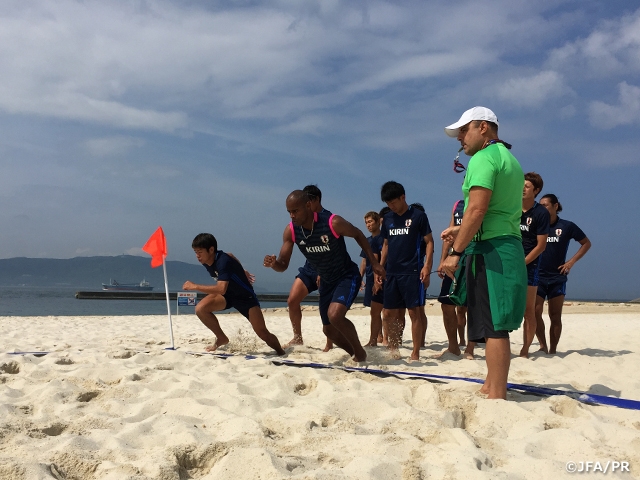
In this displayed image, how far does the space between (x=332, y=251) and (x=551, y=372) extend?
2379 mm

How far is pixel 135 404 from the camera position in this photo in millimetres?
2936

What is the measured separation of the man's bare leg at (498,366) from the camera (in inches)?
121

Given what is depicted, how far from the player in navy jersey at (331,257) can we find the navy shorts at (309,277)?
110cm

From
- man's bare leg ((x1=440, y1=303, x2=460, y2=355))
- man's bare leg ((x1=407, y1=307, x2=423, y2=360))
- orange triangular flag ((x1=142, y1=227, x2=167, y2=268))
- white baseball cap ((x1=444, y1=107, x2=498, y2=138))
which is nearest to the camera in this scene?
white baseball cap ((x1=444, y1=107, x2=498, y2=138))

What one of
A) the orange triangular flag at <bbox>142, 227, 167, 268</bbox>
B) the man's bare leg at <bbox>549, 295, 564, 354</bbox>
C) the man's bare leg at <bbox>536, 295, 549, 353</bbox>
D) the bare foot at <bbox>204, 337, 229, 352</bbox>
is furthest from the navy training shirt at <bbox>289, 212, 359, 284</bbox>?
the man's bare leg at <bbox>549, 295, 564, 354</bbox>

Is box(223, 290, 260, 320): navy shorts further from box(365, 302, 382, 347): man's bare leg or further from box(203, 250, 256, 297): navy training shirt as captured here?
box(365, 302, 382, 347): man's bare leg

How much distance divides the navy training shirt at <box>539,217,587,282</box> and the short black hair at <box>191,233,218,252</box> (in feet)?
13.0

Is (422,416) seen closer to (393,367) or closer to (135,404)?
(135,404)

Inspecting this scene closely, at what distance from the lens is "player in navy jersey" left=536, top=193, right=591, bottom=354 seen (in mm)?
5941

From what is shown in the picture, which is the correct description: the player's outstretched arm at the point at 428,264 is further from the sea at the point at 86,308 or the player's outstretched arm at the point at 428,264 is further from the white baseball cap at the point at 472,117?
the sea at the point at 86,308

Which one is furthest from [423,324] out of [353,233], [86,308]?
[86,308]

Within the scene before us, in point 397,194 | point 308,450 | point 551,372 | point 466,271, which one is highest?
Answer: point 397,194

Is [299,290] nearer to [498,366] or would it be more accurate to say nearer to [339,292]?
[339,292]

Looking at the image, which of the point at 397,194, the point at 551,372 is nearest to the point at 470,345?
the point at 551,372
